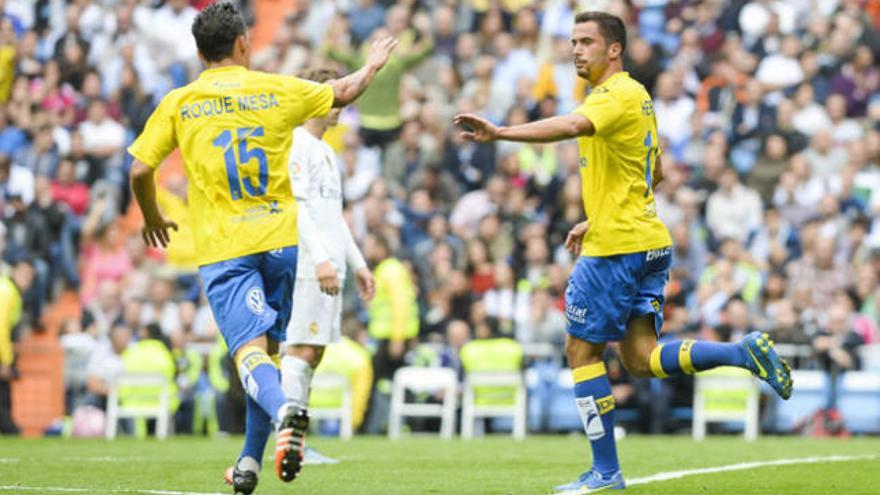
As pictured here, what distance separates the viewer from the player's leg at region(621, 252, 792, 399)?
923 centimetres

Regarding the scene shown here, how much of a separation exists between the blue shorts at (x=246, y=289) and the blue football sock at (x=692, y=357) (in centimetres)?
207

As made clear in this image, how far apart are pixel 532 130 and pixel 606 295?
3.97 feet

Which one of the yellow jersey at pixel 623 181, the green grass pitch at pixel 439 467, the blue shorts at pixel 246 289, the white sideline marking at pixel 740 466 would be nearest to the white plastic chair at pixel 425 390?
the green grass pitch at pixel 439 467

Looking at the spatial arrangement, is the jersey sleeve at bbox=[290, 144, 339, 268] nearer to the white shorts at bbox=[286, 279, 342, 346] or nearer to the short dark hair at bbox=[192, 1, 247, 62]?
the white shorts at bbox=[286, 279, 342, 346]

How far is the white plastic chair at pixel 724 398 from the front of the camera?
17.9 metres

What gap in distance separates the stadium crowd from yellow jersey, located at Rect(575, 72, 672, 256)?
8.78m

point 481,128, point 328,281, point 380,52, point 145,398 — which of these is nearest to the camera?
point 481,128

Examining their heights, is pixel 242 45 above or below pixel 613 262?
above

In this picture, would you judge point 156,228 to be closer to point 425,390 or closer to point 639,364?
point 639,364

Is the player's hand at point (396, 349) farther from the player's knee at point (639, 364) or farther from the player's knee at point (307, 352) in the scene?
the player's knee at point (639, 364)

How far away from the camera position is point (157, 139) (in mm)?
8883

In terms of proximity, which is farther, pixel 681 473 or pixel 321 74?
pixel 321 74

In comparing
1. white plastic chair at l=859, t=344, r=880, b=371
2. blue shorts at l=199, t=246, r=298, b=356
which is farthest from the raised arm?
white plastic chair at l=859, t=344, r=880, b=371

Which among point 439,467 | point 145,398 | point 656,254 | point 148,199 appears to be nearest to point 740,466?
point 439,467
